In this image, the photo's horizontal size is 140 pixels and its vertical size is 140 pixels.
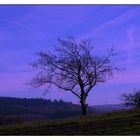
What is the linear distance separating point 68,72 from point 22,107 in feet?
63.6

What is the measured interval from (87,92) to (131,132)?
16569 millimetres

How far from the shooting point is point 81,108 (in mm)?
32188

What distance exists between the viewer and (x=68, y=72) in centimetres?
3247
